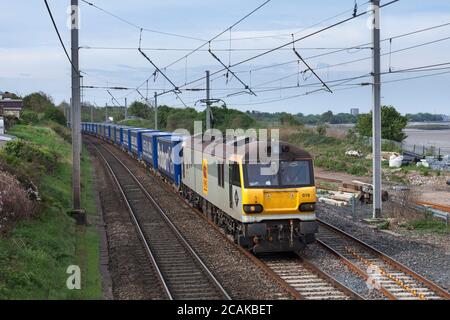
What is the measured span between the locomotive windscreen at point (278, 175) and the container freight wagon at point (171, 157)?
36.3 ft

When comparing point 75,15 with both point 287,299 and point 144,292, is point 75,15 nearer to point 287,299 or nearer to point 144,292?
point 144,292

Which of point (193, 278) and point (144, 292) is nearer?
point (144, 292)

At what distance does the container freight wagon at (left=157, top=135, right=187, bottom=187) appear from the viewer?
26.9 m

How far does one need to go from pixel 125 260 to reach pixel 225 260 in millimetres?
2433

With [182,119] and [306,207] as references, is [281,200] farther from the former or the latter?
[182,119]

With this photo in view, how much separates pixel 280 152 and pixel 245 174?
101 centimetres

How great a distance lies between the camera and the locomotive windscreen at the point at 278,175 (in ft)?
50.1

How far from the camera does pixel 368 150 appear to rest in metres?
51.2

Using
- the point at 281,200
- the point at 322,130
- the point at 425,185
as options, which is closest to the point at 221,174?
the point at 281,200

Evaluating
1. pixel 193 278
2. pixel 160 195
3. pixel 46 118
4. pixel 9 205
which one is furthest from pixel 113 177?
pixel 46 118

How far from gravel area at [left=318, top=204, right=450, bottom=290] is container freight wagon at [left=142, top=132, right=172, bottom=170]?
1533cm

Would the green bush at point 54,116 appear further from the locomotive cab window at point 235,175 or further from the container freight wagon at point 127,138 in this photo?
the locomotive cab window at point 235,175

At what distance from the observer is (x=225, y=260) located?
50.9 ft

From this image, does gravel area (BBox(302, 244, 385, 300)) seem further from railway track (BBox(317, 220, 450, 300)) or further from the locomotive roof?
the locomotive roof
